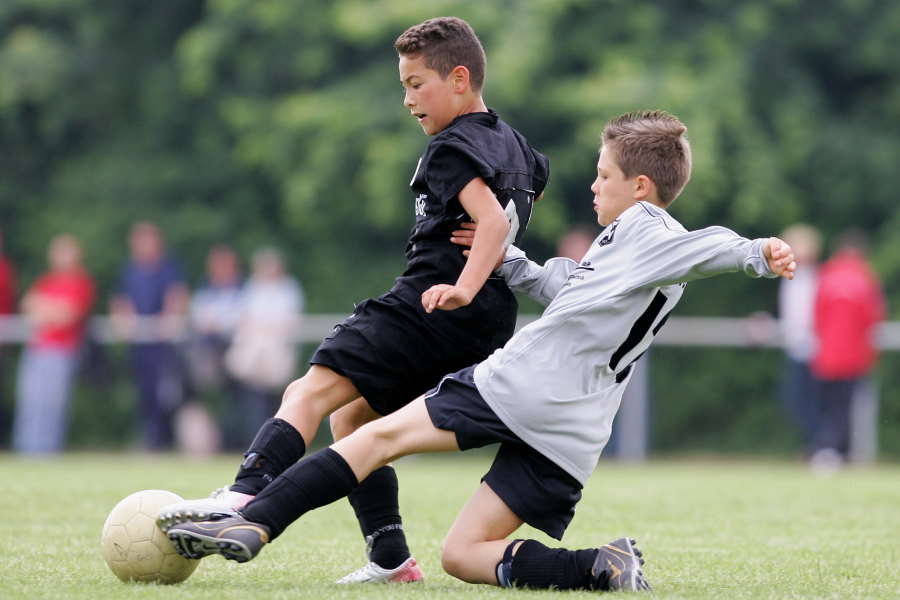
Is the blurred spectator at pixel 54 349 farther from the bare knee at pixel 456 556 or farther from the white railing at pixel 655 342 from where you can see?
the bare knee at pixel 456 556

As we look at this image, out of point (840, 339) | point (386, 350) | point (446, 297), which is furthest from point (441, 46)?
point (840, 339)

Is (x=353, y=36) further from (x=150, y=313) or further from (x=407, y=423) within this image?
(x=407, y=423)

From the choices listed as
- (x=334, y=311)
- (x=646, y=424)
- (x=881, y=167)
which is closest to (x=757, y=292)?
(x=881, y=167)

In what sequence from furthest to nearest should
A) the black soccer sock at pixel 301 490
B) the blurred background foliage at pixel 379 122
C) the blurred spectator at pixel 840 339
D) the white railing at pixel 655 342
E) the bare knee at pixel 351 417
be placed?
1. the blurred background foliage at pixel 379 122
2. the white railing at pixel 655 342
3. the blurred spectator at pixel 840 339
4. the bare knee at pixel 351 417
5. the black soccer sock at pixel 301 490

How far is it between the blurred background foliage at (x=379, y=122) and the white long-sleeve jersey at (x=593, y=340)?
10.1 metres

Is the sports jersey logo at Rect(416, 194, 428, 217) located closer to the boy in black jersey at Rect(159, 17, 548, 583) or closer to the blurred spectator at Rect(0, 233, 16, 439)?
the boy in black jersey at Rect(159, 17, 548, 583)

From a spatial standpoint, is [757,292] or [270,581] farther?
[757,292]

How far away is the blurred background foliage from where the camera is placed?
51.7 feet

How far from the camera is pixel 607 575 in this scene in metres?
4.66

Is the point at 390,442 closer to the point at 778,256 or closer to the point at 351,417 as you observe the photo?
the point at 351,417

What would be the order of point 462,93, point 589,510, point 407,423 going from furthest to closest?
point 589,510 → point 462,93 → point 407,423

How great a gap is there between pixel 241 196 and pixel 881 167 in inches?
294

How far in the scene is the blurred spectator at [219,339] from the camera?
565 inches

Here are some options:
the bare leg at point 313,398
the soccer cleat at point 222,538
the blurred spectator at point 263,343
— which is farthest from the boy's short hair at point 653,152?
the blurred spectator at point 263,343
